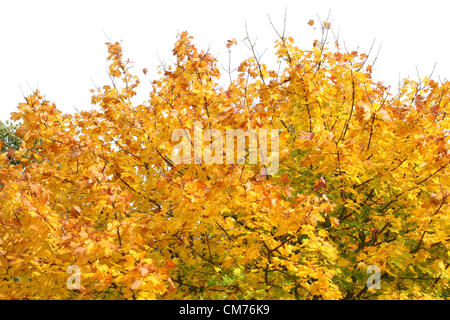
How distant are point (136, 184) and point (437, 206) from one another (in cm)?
497

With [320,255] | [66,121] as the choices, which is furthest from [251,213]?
[66,121]

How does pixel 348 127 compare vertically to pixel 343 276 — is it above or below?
above

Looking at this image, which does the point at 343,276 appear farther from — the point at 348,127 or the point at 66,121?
the point at 66,121

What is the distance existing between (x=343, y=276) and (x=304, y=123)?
9.12ft

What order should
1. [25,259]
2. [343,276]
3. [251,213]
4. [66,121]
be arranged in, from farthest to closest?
[66,121] < [343,276] < [251,213] < [25,259]

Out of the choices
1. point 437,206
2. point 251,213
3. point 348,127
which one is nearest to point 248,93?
point 348,127

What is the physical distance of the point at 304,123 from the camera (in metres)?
7.32

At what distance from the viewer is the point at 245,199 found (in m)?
5.25

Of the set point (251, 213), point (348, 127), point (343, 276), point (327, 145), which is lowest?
point (343, 276)

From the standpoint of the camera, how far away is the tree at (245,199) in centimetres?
518

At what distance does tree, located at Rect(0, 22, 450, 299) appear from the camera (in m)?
5.18
